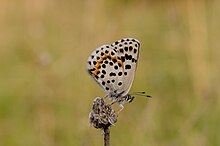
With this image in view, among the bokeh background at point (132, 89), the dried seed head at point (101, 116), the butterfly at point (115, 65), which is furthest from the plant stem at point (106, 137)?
the bokeh background at point (132, 89)

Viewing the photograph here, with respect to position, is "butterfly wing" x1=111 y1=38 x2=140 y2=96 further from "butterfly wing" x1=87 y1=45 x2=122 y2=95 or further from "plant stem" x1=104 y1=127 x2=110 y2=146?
"plant stem" x1=104 y1=127 x2=110 y2=146

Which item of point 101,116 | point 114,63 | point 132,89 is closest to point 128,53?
point 114,63

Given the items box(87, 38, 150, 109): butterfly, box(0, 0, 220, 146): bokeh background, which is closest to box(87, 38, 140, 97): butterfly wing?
box(87, 38, 150, 109): butterfly

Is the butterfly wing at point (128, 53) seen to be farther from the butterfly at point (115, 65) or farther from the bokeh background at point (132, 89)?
the bokeh background at point (132, 89)
